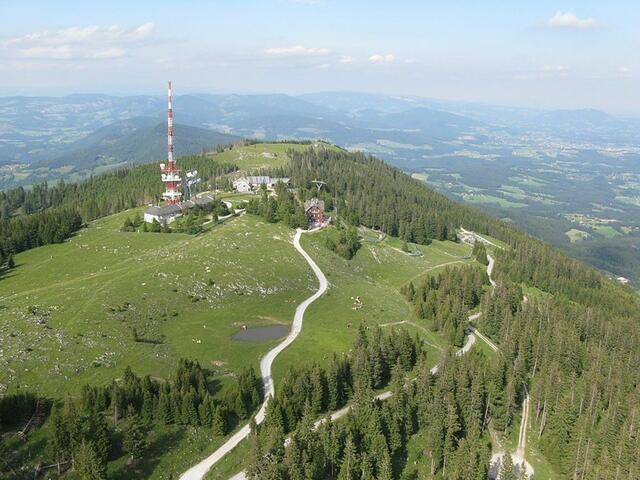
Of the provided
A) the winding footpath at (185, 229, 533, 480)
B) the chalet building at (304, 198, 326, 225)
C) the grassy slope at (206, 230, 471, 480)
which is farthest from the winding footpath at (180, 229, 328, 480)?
the chalet building at (304, 198, 326, 225)

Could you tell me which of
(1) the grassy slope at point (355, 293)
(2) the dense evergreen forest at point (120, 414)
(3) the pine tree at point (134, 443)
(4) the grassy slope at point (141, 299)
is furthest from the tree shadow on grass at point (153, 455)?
(1) the grassy slope at point (355, 293)

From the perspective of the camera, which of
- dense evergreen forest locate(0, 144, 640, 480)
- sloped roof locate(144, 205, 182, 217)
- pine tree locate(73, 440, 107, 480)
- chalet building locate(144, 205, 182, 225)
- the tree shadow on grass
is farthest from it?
sloped roof locate(144, 205, 182, 217)

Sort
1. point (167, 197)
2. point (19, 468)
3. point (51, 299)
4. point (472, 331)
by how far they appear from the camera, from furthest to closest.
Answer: point (167, 197)
point (472, 331)
point (51, 299)
point (19, 468)

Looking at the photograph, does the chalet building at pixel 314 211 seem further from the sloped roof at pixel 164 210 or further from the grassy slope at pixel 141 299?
the sloped roof at pixel 164 210

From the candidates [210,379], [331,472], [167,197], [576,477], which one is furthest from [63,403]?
[167,197]

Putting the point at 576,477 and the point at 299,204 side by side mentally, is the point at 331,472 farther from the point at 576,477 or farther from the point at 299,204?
the point at 299,204

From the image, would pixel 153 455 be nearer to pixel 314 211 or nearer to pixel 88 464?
pixel 88 464

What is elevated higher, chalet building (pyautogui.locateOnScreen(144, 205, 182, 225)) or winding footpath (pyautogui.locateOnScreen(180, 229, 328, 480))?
chalet building (pyautogui.locateOnScreen(144, 205, 182, 225))

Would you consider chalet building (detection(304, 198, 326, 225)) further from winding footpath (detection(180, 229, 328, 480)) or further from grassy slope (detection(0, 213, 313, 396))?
winding footpath (detection(180, 229, 328, 480))
